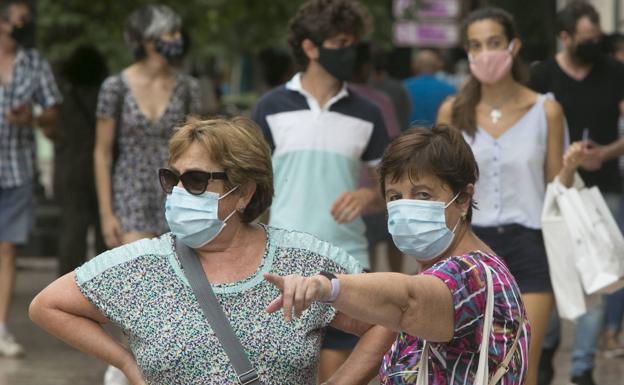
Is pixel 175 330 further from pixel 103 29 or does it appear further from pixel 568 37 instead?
pixel 103 29

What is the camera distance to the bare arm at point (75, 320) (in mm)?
4086

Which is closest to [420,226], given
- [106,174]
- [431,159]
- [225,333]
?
[431,159]

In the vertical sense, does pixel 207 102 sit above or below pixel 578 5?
below

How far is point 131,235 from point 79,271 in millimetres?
3880

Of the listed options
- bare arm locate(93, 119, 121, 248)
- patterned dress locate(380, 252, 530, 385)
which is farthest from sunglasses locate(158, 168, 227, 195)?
bare arm locate(93, 119, 121, 248)

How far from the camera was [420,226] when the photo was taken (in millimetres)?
3713

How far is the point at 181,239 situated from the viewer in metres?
4.11

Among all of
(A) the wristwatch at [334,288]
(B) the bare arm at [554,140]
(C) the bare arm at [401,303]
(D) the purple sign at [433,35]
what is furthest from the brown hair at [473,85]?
(D) the purple sign at [433,35]

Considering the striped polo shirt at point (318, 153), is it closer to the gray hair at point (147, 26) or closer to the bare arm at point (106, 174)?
the bare arm at point (106, 174)

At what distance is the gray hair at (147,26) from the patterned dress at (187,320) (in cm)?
411

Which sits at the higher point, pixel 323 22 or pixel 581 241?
pixel 323 22

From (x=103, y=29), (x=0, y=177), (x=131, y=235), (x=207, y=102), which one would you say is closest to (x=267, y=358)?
(x=131, y=235)

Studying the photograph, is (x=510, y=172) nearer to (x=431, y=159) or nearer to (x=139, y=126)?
(x=139, y=126)

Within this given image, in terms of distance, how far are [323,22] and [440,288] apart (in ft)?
10.7
